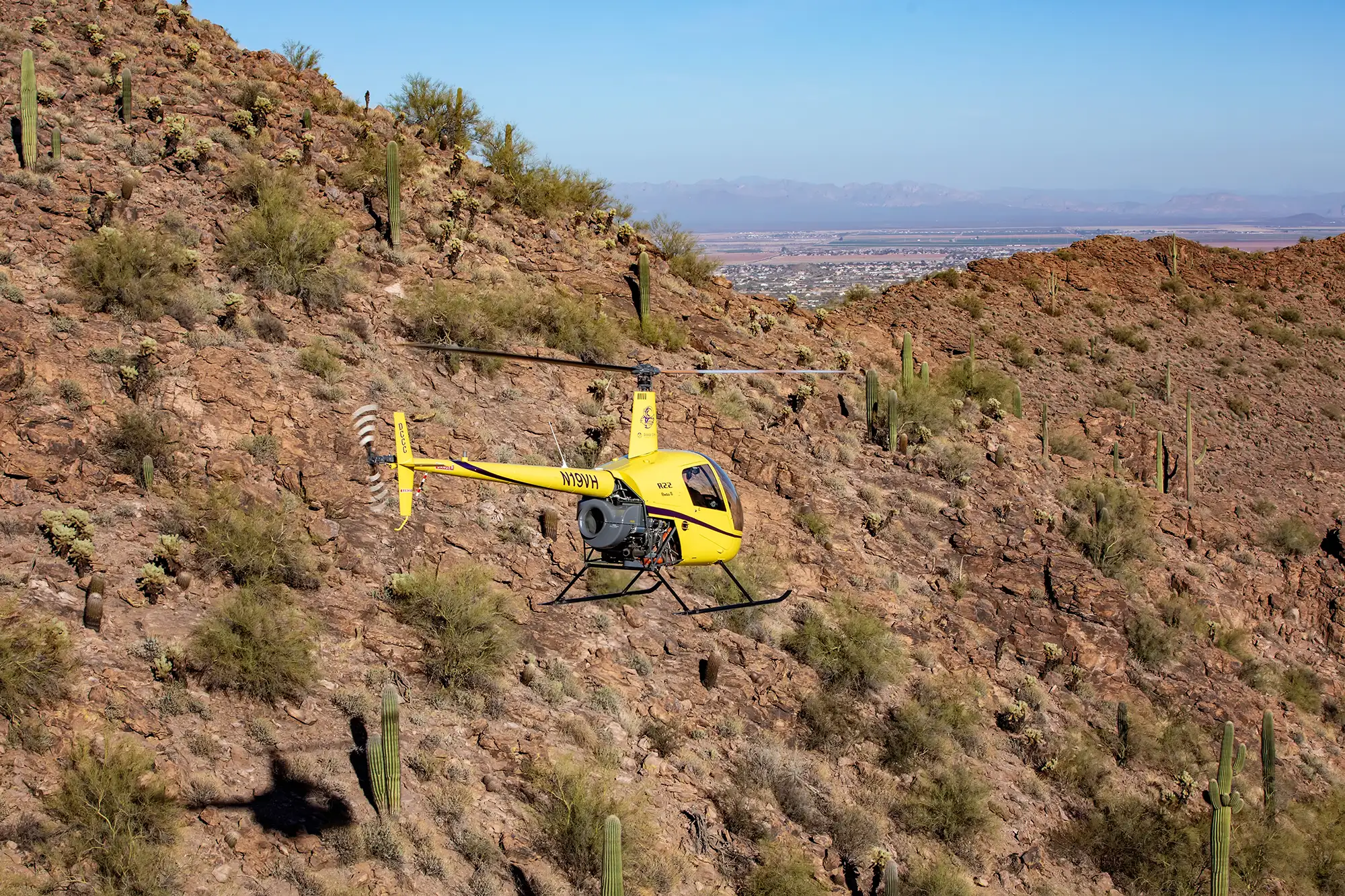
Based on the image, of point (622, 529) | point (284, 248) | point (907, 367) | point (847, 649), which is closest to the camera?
point (622, 529)

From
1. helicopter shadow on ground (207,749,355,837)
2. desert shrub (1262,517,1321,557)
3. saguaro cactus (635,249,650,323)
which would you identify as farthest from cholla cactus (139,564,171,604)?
desert shrub (1262,517,1321,557)

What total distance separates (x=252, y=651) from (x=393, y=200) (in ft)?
46.1

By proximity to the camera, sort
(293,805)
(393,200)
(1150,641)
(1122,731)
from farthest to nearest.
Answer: (393,200) → (1150,641) → (1122,731) → (293,805)

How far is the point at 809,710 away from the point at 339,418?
423 inches

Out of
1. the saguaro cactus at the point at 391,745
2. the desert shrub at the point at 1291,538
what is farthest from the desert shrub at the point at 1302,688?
the saguaro cactus at the point at 391,745

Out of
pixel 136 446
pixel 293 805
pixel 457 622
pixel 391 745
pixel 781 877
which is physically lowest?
pixel 781 877

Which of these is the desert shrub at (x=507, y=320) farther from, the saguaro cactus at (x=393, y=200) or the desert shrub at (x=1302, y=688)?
the desert shrub at (x=1302, y=688)

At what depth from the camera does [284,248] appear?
2503cm

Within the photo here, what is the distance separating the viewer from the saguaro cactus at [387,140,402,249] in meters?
26.7

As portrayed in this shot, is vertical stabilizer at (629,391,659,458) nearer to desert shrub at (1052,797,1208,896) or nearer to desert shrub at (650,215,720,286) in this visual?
desert shrub at (1052,797,1208,896)

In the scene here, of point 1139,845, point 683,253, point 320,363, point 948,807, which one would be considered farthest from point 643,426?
point 683,253

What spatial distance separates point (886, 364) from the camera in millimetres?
34719

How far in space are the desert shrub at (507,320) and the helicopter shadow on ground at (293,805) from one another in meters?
11.9

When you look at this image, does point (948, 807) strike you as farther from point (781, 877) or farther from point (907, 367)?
point (907, 367)
